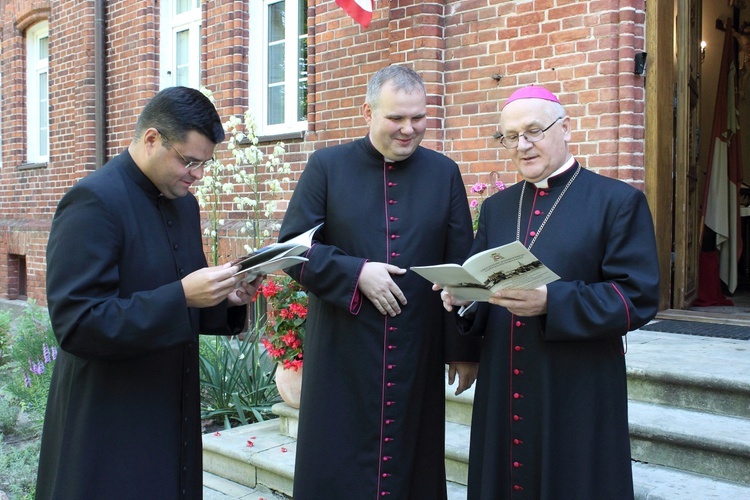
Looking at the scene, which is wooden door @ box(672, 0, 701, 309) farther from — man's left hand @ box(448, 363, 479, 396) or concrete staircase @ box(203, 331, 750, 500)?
man's left hand @ box(448, 363, 479, 396)

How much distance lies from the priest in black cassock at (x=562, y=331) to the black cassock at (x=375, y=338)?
1.17 ft

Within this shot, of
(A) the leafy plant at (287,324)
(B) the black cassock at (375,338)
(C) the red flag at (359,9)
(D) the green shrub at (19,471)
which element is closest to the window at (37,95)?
(C) the red flag at (359,9)

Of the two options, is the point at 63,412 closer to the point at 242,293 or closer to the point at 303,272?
the point at 242,293

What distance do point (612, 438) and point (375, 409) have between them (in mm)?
938

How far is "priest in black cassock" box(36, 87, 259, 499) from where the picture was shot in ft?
7.13

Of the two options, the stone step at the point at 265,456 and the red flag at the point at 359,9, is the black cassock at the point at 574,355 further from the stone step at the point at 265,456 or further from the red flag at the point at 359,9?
the red flag at the point at 359,9

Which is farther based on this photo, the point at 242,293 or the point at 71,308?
the point at 242,293

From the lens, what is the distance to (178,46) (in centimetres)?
931

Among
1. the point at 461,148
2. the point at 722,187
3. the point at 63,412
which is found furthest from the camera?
the point at 722,187

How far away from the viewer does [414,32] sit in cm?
601

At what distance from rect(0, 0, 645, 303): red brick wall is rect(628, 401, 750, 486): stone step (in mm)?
1828

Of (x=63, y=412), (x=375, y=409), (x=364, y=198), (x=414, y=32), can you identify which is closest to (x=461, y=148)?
(x=414, y=32)

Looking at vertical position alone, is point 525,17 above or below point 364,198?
above

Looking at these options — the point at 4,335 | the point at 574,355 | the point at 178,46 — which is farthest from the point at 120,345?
the point at 178,46
